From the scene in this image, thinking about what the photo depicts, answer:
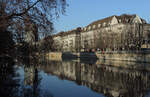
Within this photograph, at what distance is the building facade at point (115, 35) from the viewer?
5661cm

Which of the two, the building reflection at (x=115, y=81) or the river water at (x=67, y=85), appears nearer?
the river water at (x=67, y=85)

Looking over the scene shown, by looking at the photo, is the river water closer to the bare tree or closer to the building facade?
the bare tree

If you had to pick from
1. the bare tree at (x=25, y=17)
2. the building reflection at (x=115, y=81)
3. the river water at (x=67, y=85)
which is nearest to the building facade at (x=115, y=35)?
the building reflection at (x=115, y=81)

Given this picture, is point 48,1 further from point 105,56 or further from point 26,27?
point 105,56

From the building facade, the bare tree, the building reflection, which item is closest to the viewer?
the bare tree

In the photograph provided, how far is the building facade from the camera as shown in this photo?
5661cm

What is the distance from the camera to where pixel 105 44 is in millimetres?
65188

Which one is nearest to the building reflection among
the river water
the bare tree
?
the river water

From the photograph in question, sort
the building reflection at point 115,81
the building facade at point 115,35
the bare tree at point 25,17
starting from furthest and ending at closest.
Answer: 1. the building facade at point 115,35
2. the building reflection at point 115,81
3. the bare tree at point 25,17

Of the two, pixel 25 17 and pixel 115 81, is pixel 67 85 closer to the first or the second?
pixel 115 81

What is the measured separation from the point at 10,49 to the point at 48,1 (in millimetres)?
3299

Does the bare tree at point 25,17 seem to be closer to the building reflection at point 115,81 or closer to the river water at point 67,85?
the river water at point 67,85

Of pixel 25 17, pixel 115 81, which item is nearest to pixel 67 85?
pixel 115 81

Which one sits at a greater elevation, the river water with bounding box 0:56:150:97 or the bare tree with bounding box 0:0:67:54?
the bare tree with bounding box 0:0:67:54
